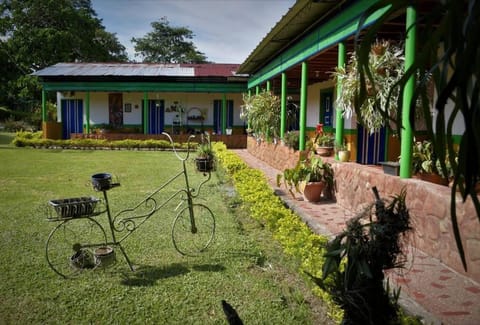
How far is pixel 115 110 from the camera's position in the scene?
22.9 metres

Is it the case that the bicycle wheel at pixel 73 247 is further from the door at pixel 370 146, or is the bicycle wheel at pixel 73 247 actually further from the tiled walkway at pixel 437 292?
the door at pixel 370 146

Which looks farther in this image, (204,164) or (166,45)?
(166,45)

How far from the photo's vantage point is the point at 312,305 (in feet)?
11.7

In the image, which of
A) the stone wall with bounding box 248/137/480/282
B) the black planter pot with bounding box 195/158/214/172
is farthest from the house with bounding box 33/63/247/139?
the black planter pot with bounding box 195/158/214/172

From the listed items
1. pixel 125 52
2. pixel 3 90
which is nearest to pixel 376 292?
pixel 3 90

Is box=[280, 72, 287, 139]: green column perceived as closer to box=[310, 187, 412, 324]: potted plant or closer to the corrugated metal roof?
box=[310, 187, 412, 324]: potted plant

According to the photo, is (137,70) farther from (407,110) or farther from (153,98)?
(407,110)

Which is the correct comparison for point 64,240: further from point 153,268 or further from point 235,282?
point 235,282

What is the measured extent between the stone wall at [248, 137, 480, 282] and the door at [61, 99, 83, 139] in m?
19.1

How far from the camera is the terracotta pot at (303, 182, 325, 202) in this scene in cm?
739

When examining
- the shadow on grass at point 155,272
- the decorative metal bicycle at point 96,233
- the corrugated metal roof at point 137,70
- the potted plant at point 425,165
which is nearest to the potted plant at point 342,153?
the potted plant at point 425,165

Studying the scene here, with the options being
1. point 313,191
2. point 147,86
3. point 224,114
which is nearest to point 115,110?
point 147,86

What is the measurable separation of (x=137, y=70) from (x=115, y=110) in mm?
2487

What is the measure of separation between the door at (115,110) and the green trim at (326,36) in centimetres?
1212
